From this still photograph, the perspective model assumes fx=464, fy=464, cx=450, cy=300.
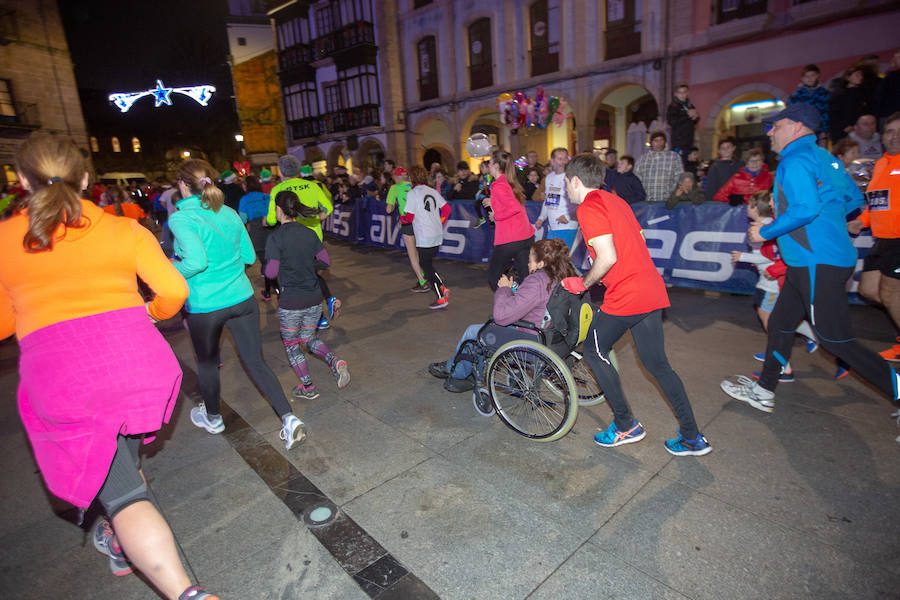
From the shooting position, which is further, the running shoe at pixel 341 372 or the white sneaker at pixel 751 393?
the running shoe at pixel 341 372

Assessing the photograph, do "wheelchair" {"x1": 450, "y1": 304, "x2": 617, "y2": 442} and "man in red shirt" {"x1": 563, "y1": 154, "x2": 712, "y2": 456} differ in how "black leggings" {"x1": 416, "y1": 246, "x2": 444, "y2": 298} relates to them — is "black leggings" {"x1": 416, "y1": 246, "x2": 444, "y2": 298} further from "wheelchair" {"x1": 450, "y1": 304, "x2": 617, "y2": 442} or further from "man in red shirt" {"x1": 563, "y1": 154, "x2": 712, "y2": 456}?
"man in red shirt" {"x1": 563, "y1": 154, "x2": 712, "y2": 456}

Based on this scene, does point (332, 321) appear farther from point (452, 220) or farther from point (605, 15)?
point (605, 15)

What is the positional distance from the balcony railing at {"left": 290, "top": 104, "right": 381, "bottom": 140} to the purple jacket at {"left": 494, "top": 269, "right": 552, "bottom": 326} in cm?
2191

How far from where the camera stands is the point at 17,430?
3.92 meters

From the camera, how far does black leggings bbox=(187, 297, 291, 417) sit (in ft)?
10.1

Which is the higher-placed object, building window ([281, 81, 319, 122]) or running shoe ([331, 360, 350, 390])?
building window ([281, 81, 319, 122])

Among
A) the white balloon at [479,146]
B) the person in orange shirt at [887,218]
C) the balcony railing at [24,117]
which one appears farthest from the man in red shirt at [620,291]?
A: the balcony railing at [24,117]

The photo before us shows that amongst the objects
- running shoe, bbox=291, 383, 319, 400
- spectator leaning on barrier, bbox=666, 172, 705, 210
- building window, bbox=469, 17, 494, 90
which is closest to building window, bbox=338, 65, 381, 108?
building window, bbox=469, 17, 494, 90

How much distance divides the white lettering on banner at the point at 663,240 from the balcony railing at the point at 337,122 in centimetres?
1893

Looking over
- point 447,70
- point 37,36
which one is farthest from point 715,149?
point 37,36

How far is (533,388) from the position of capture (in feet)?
10.4

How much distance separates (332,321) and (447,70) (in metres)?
16.9

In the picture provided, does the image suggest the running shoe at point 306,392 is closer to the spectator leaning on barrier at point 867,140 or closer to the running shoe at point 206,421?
the running shoe at point 206,421

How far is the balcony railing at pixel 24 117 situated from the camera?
2112 centimetres
